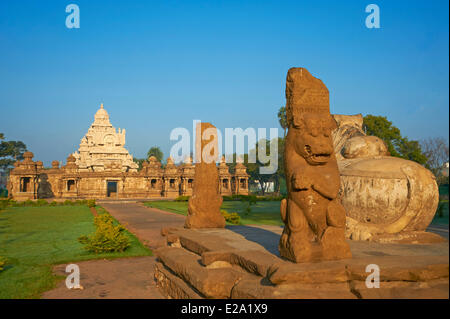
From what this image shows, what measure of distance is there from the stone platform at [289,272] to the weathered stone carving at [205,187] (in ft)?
4.97

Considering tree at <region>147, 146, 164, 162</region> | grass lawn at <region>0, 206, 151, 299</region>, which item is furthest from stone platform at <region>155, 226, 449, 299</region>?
tree at <region>147, 146, 164, 162</region>

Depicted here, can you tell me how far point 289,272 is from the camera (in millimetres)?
3727

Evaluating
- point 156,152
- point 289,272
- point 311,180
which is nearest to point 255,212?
point 311,180

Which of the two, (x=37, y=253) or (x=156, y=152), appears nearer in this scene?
(x=37, y=253)

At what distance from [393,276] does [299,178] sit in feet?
4.72

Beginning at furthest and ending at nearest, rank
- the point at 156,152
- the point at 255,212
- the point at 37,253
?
the point at 156,152
the point at 255,212
the point at 37,253

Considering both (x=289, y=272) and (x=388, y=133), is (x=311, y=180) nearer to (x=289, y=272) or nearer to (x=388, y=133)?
(x=289, y=272)

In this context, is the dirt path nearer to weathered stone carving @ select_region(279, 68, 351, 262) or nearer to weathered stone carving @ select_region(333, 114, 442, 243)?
weathered stone carving @ select_region(279, 68, 351, 262)

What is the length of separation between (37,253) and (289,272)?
7998mm

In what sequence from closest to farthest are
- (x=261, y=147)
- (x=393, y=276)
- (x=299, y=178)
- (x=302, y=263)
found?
(x=393, y=276), (x=302, y=263), (x=299, y=178), (x=261, y=147)

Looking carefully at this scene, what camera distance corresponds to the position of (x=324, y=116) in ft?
15.4
